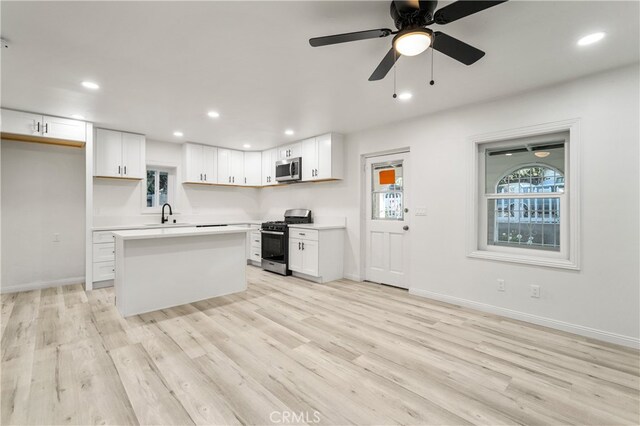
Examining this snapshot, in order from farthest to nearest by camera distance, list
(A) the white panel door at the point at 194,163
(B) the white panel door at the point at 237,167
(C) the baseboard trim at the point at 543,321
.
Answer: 1. (B) the white panel door at the point at 237,167
2. (A) the white panel door at the point at 194,163
3. (C) the baseboard trim at the point at 543,321

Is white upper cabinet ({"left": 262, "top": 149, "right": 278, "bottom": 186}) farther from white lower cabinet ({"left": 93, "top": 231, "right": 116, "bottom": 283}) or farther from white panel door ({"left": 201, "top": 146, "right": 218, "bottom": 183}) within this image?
white lower cabinet ({"left": 93, "top": 231, "right": 116, "bottom": 283})

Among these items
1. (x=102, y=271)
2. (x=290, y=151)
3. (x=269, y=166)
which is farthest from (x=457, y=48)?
(x=102, y=271)

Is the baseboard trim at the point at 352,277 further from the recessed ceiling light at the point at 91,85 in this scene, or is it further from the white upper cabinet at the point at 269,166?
the recessed ceiling light at the point at 91,85

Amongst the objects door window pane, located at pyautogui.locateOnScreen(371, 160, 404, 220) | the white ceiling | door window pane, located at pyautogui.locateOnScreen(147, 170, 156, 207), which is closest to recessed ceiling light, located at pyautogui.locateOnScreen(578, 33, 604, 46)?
the white ceiling

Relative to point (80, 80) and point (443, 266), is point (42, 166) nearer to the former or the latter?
point (80, 80)

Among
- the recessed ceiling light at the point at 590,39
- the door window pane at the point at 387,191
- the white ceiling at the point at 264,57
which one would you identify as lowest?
the door window pane at the point at 387,191

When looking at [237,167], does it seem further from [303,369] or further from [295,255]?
[303,369]

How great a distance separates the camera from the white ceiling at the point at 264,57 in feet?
6.32

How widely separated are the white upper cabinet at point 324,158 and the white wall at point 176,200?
7.15 ft

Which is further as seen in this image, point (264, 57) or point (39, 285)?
point (39, 285)

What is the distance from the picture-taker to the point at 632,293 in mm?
2564

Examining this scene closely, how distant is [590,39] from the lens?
7.17 ft

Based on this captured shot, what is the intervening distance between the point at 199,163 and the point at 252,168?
3.65 feet

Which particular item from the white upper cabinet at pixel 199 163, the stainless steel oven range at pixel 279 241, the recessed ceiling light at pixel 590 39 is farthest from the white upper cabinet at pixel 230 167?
the recessed ceiling light at pixel 590 39
